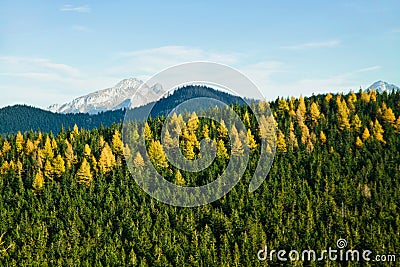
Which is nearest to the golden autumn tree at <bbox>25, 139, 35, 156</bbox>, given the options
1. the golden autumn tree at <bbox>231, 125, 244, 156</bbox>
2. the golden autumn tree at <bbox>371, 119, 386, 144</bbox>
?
the golden autumn tree at <bbox>231, 125, 244, 156</bbox>

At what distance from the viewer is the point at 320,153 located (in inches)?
7264

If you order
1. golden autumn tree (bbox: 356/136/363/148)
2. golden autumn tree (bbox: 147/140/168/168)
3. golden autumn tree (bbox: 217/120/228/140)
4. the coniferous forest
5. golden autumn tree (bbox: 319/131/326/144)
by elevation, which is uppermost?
golden autumn tree (bbox: 217/120/228/140)

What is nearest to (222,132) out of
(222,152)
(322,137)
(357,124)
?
(222,152)

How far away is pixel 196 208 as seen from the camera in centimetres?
15250

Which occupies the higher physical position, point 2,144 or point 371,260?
point 2,144

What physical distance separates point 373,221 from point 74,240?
95.0 meters

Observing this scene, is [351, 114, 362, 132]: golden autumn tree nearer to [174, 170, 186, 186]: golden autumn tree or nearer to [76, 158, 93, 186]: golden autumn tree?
[174, 170, 186, 186]: golden autumn tree

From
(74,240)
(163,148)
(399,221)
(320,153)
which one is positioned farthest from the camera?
(320,153)

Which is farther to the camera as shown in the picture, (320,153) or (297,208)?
(320,153)

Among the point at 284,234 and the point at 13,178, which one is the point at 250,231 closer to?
the point at 284,234

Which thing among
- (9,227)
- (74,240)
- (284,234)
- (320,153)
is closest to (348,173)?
(320,153)

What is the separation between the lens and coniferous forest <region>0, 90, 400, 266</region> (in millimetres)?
129125

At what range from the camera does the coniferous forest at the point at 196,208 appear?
5084 inches

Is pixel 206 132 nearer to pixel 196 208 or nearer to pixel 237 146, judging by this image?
pixel 237 146
